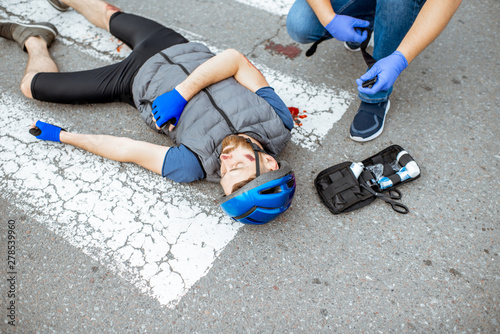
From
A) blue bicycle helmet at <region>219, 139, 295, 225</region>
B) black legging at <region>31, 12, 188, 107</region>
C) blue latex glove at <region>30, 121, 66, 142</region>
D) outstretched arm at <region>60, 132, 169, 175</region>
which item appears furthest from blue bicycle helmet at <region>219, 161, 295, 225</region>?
blue latex glove at <region>30, 121, 66, 142</region>

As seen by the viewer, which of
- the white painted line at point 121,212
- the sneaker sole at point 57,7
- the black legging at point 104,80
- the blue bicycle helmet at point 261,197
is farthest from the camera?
the sneaker sole at point 57,7

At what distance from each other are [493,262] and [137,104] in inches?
111

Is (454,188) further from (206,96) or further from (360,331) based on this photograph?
(206,96)

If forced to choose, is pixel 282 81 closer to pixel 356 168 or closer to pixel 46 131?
pixel 356 168

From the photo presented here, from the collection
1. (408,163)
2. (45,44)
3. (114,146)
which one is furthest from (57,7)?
(408,163)

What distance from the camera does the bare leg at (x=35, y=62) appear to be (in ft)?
9.76

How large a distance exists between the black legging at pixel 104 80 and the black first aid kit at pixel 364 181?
1.77 metres

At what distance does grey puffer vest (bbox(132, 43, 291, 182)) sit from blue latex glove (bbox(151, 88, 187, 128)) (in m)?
0.08

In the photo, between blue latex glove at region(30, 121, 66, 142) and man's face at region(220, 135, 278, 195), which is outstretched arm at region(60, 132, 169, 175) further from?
man's face at region(220, 135, 278, 195)

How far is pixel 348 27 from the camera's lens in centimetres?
259

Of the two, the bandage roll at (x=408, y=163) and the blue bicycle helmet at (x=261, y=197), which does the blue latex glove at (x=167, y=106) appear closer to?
the blue bicycle helmet at (x=261, y=197)

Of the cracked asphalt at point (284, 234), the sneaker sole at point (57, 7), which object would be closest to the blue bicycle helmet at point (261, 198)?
the cracked asphalt at point (284, 234)

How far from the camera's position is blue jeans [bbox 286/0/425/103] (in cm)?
250

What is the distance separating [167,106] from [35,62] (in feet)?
5.66
